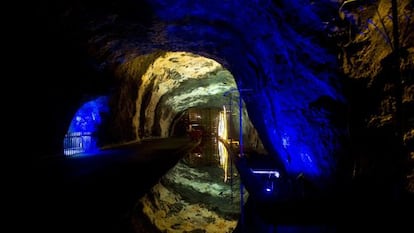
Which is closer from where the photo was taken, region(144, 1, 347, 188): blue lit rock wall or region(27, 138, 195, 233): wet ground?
region(27, 138, 195, 233): wet ground

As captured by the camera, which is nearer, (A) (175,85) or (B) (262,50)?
(B) (262,50)

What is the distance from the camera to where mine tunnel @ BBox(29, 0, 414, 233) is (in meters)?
3.83

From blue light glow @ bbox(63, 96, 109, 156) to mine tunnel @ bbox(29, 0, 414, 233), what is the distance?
0.26ft

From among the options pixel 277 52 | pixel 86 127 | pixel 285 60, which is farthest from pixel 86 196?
pixel 86 127

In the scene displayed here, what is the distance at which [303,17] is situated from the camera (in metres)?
4.93

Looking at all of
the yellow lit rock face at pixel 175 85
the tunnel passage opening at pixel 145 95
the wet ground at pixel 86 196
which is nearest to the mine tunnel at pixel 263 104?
the wet ground at pixel 86 196

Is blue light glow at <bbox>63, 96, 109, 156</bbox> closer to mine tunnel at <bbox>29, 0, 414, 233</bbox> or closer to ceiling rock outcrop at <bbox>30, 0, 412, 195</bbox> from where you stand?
mine tunnel at <bbox>29, 0, 414, 233</bbox>

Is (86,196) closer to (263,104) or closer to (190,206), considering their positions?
(263,104)

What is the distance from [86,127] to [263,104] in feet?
32.0

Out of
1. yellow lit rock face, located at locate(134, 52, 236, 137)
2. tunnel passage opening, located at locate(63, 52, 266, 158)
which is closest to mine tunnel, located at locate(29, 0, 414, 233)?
tunnel passage opening, located at locate(63, 52, 266, 158)

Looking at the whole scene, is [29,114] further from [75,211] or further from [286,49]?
[286,49]

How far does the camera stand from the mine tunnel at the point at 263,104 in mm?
3828

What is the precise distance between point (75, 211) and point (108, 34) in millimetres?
5985

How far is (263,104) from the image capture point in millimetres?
9445
